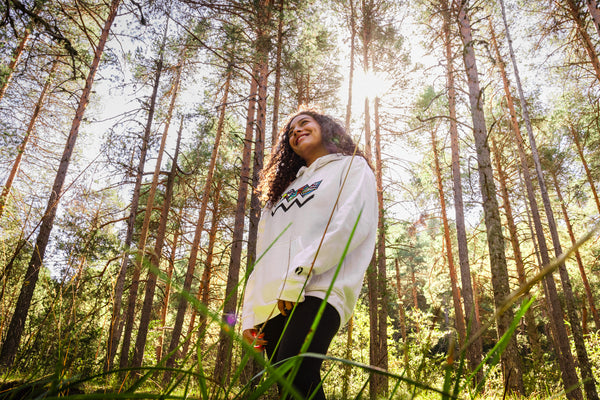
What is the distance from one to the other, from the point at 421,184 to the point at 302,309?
11.6 metres

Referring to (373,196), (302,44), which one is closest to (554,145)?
(302,44)

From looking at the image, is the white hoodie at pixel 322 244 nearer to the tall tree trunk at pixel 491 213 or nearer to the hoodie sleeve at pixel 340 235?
the hoodie sleeve at pixel 340 235

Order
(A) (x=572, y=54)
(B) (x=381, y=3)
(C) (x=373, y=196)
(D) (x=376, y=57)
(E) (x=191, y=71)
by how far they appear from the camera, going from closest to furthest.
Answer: (C) (x=373, y=196)
(A) (x=572, y=54)
(B) (x=381, y=3)
(D) (x=376, y=57)
(E) (x=191, y=71)

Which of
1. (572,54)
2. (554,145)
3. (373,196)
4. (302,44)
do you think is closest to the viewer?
(373,196)

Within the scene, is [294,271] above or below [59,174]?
below

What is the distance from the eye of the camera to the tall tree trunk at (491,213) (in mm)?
4047

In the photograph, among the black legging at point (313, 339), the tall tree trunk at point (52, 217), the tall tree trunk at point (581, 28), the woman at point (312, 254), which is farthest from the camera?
the tall tree trunk at point (581, 28)

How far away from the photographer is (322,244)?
1.36 m

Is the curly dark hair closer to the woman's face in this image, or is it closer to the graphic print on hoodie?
the woman's face

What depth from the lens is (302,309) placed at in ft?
4.32

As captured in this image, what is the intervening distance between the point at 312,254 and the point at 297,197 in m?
0.50

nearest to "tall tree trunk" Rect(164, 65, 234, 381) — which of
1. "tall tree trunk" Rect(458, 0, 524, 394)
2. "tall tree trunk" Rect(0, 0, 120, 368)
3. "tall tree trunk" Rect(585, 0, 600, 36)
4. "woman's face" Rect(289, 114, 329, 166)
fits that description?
"tall tree trunk" Rect(0, 0, 120, 368)

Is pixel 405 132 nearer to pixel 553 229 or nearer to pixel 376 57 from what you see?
pixel 376 57

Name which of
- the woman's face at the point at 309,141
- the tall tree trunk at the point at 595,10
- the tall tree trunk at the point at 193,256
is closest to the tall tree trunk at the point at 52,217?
the tall tree trunk at the point at 193,256
